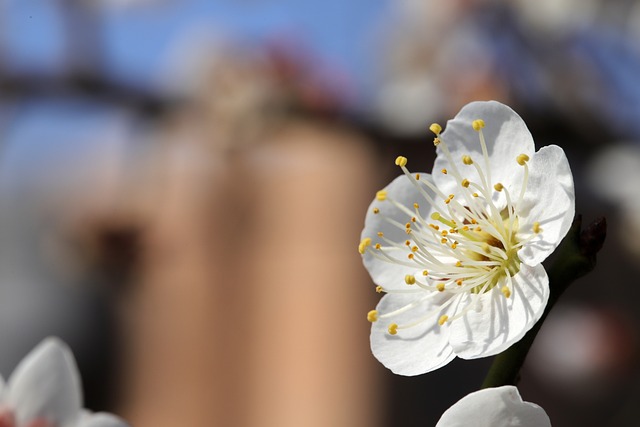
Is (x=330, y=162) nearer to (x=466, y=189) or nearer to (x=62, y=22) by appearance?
(x=62, y=22)

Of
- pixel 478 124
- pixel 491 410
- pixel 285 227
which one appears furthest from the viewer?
A: pixel 285 227

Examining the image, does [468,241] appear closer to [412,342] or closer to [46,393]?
[412,342]

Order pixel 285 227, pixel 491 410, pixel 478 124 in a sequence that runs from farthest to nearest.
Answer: pixel 285 227 < pixel 478 124 < pixel 491 410

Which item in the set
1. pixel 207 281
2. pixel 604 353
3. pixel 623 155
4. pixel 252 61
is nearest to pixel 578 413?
pixel 604 353

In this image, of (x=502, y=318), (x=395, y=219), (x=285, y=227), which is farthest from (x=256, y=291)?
(x=502, y=318)

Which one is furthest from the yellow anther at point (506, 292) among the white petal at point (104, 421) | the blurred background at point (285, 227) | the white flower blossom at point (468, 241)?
the blurred background at point (285, 227)

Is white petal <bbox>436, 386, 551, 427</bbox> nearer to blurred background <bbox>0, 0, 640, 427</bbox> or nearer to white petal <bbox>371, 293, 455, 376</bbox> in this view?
white petal <bbox>371, 293, 455, 376</bbox>

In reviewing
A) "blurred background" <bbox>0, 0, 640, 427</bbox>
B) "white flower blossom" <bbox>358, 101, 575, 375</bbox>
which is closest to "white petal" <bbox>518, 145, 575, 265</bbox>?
"white flower blossom" <bbox>358, 101, 575, 375</bbox>
